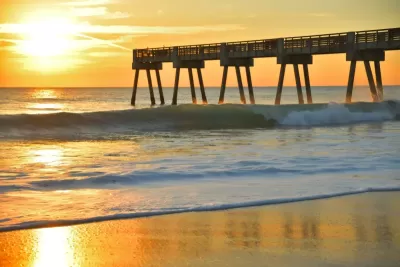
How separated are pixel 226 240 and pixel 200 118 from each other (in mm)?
24150

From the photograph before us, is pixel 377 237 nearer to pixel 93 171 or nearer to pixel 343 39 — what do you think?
pixel 93 171

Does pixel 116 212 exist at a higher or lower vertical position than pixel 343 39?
lower

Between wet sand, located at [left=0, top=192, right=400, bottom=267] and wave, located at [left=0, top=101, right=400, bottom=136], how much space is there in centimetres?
1676

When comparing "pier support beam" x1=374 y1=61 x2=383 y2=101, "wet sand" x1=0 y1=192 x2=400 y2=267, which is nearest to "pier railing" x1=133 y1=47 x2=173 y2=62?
"pier support beam" x1=374 y1=61 x2=383 y2=101

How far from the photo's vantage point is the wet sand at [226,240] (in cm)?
732

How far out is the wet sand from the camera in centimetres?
732

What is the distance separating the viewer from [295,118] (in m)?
34.1

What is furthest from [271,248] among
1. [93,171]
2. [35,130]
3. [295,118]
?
[295,118]

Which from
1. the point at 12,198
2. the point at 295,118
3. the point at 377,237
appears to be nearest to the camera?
the point at 377,237

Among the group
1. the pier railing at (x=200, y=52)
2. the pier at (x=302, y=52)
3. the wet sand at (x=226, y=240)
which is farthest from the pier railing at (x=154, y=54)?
the wet sand at (x=226, y=240)

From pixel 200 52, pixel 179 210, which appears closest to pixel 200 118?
pixel 200 52

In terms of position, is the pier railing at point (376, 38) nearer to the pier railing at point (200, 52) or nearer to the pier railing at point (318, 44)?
the pier railing at point (318, 44)

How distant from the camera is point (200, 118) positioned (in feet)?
106

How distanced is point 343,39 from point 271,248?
24.4 metres
